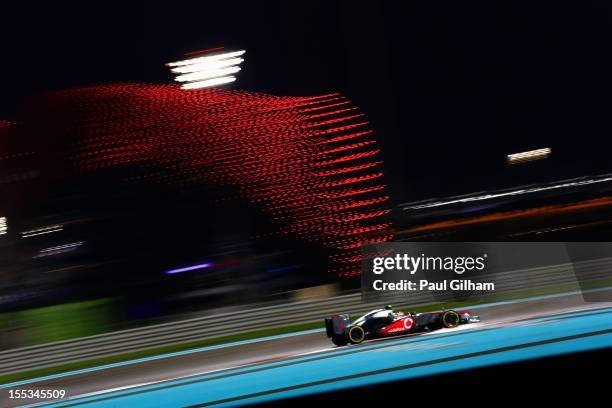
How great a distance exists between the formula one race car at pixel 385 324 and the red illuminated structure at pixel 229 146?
9.80 m

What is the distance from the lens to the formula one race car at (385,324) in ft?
13.8

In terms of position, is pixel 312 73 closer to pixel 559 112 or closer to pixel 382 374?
pixel 382 374

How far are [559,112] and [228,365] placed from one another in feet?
183

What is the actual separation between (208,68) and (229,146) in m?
5.54

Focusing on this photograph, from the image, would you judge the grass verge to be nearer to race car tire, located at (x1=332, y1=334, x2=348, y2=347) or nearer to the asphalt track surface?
the asphalt track surface

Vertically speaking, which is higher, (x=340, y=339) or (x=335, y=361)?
(x=340, y=339)

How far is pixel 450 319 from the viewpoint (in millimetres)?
4312


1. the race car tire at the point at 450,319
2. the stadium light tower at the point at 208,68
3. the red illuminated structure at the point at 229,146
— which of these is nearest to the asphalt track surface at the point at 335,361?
the race car tire at the point at 450,319

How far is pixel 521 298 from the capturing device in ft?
16.7

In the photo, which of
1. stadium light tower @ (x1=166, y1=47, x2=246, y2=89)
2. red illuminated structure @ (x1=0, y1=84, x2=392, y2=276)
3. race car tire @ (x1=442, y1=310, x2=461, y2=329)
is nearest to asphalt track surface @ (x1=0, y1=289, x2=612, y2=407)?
race car tire @ (x1=442, y1=310, x2=461, y2=329)

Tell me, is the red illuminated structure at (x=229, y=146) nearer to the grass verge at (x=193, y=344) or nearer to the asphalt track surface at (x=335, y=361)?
the grass verge at (x=193, y=344)

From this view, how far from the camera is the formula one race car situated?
13.8 ft

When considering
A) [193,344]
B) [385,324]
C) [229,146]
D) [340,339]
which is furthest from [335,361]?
[229,146]

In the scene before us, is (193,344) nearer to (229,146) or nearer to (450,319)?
(450,319)
